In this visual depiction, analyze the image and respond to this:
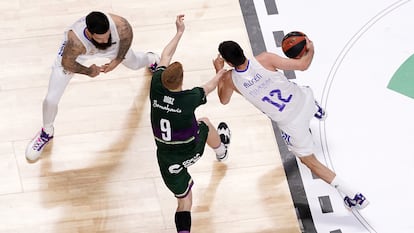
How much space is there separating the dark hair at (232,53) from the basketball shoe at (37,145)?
168 centimetres

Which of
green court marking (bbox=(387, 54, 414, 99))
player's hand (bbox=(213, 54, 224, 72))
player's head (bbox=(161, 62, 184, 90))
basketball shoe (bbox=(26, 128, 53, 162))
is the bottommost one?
basketball shoe (bbox=(26, 128, 53, 162))

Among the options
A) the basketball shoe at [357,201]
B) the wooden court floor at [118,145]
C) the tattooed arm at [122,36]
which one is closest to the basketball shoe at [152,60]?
the wooden court floor at [118,145]

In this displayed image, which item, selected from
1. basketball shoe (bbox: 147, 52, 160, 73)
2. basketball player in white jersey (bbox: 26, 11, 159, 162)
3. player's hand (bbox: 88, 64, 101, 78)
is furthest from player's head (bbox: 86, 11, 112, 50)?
basketball shoe (bbox: 147, 52, 160, 73)

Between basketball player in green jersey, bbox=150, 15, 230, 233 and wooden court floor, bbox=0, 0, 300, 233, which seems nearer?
basketball player in green jersey, bbox=150, 15, 230, 233

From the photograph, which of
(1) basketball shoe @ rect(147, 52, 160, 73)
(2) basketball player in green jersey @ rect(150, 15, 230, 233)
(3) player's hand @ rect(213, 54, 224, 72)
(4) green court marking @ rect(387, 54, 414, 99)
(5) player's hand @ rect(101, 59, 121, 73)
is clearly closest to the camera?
(2) basketball player in green jersey @ rect(150, 15, 230, 233)

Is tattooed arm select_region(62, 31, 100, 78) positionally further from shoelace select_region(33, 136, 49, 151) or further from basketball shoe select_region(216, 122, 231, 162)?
basketball shoe select_region(216, 122, 231, 162)

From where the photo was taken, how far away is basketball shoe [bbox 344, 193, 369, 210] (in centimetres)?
538

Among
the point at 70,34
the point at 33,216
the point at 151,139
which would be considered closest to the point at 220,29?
the point at 151,139

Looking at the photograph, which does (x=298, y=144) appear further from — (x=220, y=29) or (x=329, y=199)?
(x=220, y=29)

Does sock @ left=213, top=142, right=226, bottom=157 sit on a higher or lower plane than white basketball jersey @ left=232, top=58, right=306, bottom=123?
lower

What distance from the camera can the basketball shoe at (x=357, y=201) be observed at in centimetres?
538

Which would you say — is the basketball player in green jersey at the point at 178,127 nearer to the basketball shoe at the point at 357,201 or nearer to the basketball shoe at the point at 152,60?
the basketball shoe at the point at 152,60

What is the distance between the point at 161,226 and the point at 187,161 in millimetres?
722

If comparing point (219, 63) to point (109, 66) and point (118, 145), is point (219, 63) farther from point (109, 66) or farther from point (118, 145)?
point (118, 145)
